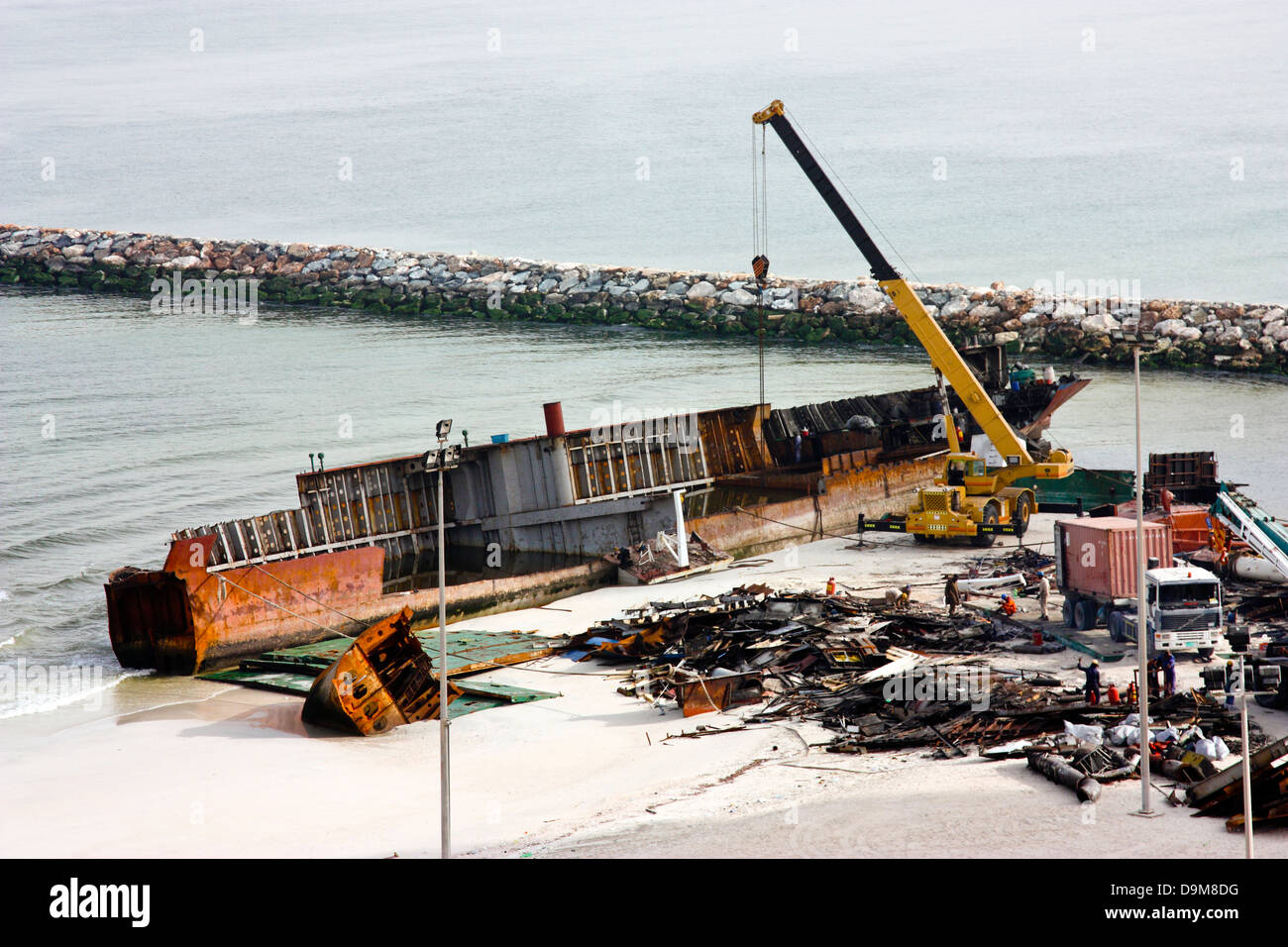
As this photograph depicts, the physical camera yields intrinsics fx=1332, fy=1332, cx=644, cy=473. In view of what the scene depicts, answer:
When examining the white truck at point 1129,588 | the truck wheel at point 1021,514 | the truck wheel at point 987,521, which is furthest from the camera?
the truck wheel at point 1021,514

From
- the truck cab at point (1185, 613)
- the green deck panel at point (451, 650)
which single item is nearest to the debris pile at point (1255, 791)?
the truck cab at point (1185, 613)

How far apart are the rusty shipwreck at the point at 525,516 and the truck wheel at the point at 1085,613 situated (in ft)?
43.7

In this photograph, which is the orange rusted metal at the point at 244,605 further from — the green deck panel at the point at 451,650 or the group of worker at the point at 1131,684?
the group of worker at the point at 1131,684

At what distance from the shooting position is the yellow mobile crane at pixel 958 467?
3862 cm

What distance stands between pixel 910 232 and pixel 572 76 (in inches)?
3585

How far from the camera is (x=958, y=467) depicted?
39.7 m

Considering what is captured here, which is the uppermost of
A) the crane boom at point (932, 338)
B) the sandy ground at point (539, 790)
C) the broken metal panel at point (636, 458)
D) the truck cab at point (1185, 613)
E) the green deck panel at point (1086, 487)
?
the crane boom at point (932, 338)

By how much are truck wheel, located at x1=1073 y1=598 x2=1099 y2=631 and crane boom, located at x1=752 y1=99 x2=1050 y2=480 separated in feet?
38.9

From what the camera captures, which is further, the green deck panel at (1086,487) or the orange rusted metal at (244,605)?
the green deck panel at (1086,487)

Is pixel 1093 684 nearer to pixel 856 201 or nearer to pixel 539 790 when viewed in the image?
pixel 539 790

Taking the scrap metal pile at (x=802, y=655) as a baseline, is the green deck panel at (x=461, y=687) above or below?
below

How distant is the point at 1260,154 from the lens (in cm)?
14512

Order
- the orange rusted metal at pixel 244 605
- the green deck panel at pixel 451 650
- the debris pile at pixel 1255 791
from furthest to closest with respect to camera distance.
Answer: the orange rusted metal at pixel 244 605 → the green deck panel at pixel 451 650 → the debris pile at pixel 1255 791
